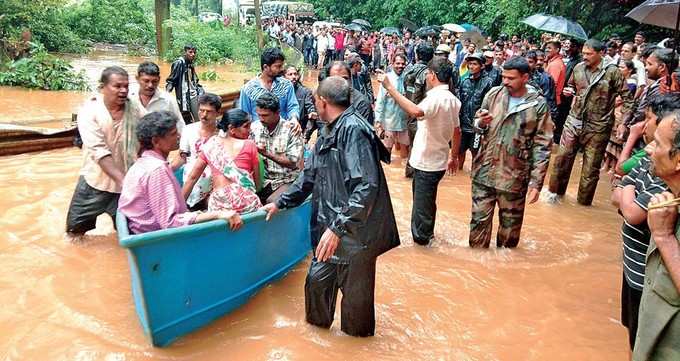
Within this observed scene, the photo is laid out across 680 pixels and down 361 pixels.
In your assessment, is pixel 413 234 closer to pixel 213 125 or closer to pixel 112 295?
pixel 213 125

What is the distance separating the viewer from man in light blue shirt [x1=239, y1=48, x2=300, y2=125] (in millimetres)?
5492

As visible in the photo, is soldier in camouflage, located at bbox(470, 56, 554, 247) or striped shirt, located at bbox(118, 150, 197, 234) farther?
soldier in camouflage, located at bbox(470, 56, 554, 247)

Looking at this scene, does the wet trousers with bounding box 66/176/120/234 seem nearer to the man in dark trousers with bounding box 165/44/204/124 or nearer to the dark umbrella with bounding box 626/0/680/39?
the man in dark trousers with bounding box 165/44/204/124

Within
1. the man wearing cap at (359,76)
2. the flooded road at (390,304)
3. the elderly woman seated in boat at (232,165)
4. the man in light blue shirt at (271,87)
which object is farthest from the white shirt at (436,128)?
the man wearing cap at (359,76)

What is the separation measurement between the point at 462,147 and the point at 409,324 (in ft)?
15.0

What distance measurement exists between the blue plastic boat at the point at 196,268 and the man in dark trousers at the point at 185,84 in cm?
435

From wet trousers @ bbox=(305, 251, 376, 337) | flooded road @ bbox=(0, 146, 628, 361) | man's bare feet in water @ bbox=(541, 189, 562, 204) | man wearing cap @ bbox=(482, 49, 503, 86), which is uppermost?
man wearing cap @ bbox=(482, 49, 503, 86)

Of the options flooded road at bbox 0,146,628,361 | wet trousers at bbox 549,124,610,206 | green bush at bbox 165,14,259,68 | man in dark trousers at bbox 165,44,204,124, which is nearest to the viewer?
flooded road at bbox 0,146,628,361

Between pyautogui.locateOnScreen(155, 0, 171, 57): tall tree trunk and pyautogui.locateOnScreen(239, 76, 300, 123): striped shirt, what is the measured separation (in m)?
12.0

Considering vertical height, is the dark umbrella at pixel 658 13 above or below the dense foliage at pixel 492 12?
below

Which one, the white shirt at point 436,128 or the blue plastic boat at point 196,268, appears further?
the white shirt at point 436,128

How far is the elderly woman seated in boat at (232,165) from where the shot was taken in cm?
388

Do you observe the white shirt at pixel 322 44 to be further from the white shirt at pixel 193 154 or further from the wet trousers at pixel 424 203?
the white shirt at pixel 193 154

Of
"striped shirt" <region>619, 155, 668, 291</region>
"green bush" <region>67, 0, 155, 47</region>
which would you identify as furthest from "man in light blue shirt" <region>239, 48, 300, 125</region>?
"green bush" <region>67, 0, 155, 47</region>
